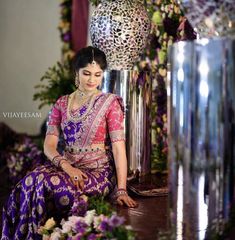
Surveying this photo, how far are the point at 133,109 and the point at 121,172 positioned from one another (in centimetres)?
57

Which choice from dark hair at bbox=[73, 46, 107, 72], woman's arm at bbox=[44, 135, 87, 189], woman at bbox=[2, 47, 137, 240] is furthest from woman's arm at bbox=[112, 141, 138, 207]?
dark hair at bbox=[73, 46, 107, 72]

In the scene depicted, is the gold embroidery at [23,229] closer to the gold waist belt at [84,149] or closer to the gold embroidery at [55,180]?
the gold embroidery at [55,180]

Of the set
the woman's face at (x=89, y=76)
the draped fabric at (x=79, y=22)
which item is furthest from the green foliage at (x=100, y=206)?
the draped fabric at (x=79, y=22)

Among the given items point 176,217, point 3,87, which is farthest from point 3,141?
point 176,217

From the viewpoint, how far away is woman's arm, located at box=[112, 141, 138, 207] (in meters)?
2.57

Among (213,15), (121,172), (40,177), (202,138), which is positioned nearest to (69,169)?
(40,177)

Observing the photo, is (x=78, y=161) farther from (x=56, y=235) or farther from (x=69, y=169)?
(x=56, y=235)

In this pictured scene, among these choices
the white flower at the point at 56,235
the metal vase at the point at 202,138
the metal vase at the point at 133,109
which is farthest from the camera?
the metal vase at the point at 133,109

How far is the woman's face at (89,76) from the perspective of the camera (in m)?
2.66

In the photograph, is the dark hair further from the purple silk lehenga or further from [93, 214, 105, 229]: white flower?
[93, 214, 105, 229]: white flower

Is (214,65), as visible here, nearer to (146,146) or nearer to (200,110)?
(200,110)

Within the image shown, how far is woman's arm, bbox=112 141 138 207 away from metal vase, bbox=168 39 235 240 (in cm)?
62

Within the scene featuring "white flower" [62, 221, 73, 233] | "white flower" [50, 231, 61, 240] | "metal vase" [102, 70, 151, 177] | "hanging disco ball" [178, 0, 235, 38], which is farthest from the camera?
"metal vase" [102, 70, 151, 177]

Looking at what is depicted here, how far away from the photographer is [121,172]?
262 cm
